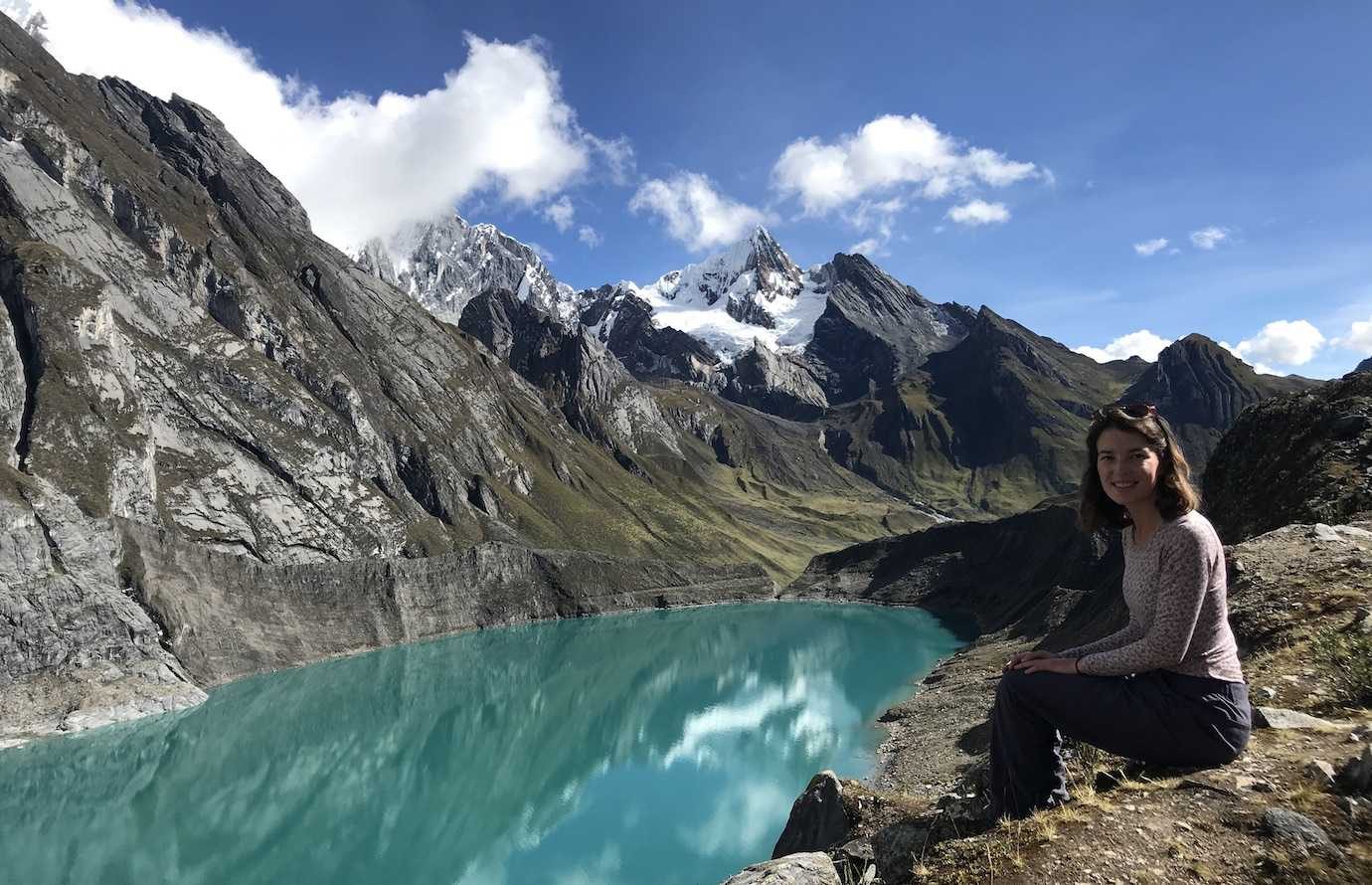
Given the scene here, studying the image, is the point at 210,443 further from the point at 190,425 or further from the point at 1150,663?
the point at 1150,663

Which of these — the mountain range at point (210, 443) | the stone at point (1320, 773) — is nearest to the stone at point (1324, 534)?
the stone at point (1320, 773)

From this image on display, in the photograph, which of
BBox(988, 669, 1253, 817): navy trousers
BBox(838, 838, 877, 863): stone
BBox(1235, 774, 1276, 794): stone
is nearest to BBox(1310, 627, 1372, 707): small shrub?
BBox(1235, 774, 1276, 794): stone

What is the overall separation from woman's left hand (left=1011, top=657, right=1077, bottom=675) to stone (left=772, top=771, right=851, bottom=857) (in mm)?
8917

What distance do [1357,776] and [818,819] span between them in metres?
11.3

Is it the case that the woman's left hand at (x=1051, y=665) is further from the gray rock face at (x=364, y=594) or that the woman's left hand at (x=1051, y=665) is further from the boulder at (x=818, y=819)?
the gray rock face at (x=364, y=594)

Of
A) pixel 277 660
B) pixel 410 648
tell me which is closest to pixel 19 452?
pixel 277 660

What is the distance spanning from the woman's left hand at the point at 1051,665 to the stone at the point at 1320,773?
2.19 metres

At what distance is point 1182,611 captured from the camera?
6.55 meters

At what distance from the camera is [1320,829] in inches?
234

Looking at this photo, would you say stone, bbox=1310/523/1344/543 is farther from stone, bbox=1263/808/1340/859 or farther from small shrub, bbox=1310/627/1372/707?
stone, bbox=1263/808/1340/859

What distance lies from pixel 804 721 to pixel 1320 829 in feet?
224

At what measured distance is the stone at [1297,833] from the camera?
18.9 feet

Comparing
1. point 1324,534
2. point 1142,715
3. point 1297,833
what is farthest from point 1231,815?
point 1324,534

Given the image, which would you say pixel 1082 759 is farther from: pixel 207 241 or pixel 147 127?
pixel 147 127
